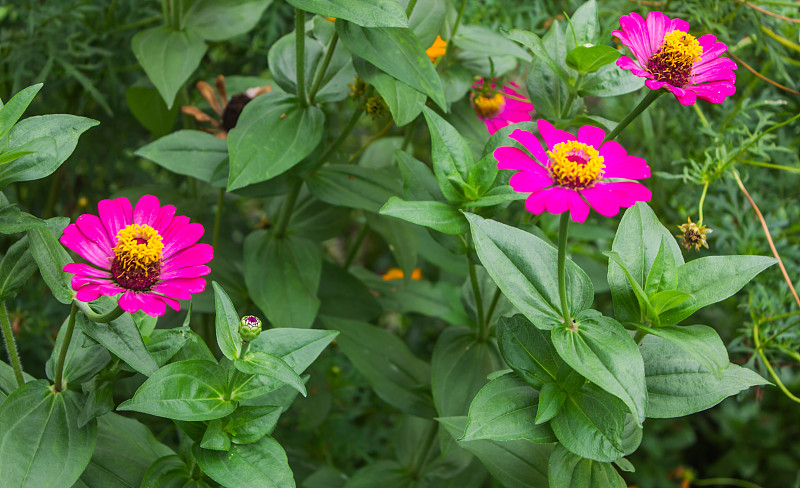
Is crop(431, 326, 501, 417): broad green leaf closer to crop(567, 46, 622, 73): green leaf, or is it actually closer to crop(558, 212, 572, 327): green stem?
crop(558, 212, 572, 327): green stem

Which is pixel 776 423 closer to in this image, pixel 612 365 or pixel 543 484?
pixel 543 484

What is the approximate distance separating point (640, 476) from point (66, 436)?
3.47 feet

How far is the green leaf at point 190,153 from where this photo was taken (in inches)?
36.5

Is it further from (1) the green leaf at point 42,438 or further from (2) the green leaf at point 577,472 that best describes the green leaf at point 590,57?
(1) the green leaf at point 42,438

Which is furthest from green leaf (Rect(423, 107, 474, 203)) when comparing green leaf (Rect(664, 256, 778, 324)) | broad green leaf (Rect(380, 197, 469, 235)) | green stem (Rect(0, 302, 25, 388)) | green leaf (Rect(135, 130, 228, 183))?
green stem (Rect(0, 302, 25, 388))

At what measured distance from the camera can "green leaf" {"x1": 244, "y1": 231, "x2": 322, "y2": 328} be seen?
941 mm

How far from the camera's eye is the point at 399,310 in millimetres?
1167

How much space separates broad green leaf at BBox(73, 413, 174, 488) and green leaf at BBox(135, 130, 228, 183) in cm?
32

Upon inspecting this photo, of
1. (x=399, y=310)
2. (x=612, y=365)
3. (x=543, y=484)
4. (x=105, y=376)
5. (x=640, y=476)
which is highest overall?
(x=612, y=365)

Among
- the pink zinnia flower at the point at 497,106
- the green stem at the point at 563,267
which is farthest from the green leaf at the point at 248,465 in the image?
the pink zinnia flower at the point at 497,106

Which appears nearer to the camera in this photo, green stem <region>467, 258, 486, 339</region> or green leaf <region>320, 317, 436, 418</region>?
green stem <region>467, 258, 486, 339</region>

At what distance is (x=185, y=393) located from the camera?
61 cm

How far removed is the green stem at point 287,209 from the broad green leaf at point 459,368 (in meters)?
0.28

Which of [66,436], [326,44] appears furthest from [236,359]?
[326,44]
